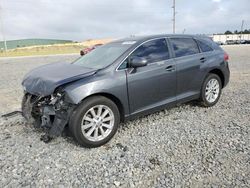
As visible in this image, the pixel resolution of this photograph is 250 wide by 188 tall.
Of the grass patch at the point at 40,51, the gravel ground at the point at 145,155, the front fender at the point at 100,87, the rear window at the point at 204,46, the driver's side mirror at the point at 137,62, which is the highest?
the rear window at the point at 204,46

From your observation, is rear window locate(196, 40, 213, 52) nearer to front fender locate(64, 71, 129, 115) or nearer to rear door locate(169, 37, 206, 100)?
rear door locate(169, 37, 206, 100)

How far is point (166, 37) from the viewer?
486cm

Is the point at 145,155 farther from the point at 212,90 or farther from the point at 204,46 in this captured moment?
the point at 204,46

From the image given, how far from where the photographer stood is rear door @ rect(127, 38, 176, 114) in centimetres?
419

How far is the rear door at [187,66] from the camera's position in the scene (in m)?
4.85

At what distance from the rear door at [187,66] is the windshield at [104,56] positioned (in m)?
1.06

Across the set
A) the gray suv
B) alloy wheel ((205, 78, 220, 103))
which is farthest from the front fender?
alloy wheel ((205, 78, 220, 103))

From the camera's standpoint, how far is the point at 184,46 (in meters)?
5.13

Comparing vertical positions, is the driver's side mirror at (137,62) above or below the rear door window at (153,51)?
below

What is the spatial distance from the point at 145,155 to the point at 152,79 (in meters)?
1.41

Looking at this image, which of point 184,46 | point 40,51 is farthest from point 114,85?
point 40,51

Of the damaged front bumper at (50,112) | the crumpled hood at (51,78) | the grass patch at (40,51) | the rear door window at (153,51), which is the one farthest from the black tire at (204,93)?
the grass patch at (40,51)

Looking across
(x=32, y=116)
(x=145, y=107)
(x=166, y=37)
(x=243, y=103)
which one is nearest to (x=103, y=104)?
(x=145, y=107)

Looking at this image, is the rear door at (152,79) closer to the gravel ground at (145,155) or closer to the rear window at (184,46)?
the rear window at (184,46)
